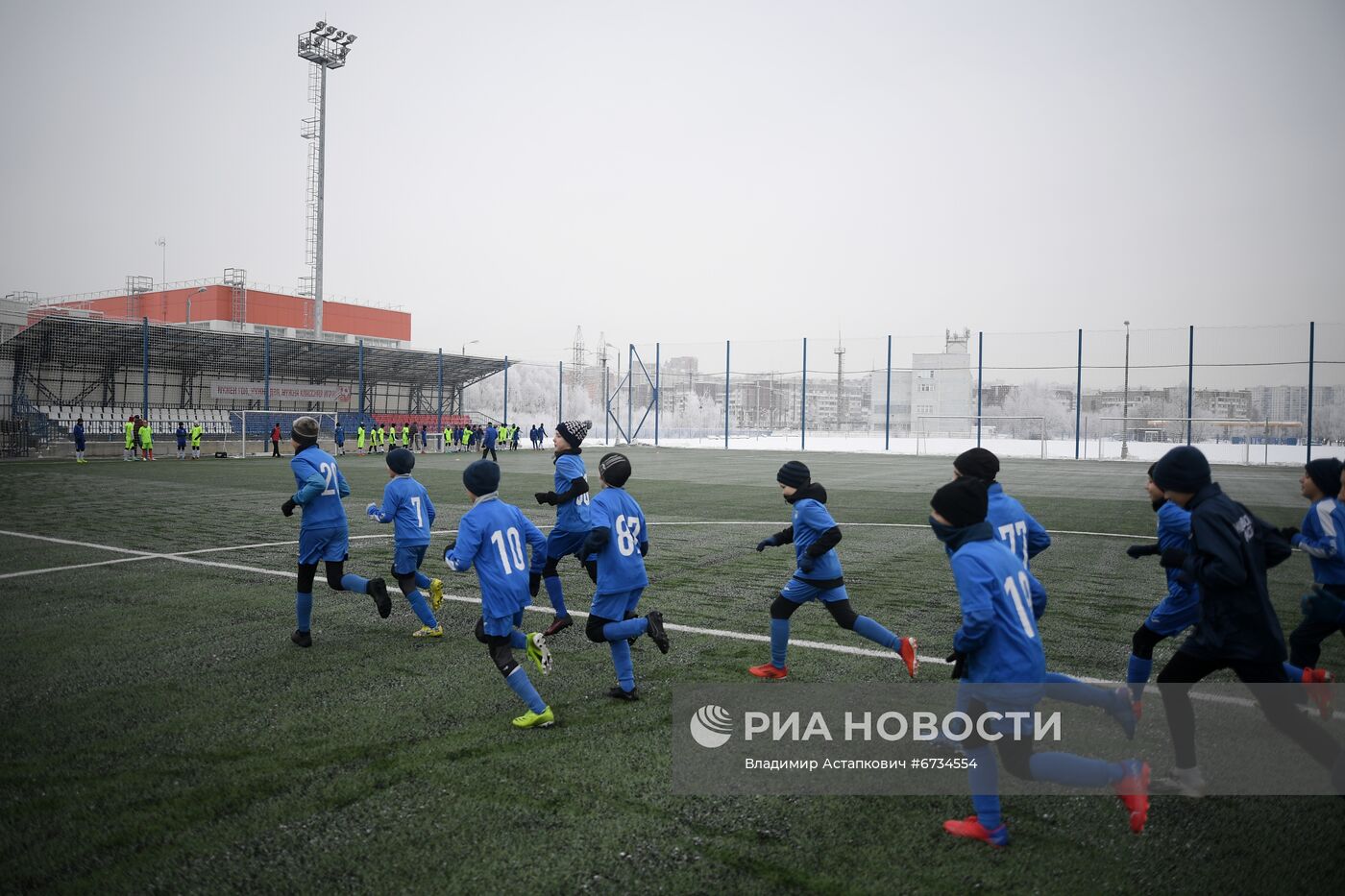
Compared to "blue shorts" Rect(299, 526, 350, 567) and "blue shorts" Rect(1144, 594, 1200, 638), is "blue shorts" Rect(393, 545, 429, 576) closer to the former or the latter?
"blue shorts" Rect(299, 526, 350, 567)

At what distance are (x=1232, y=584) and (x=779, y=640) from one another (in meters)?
2.87

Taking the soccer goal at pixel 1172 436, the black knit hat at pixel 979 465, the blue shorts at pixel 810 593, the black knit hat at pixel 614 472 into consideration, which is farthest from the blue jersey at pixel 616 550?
the soccer goal at pixel 1172 436

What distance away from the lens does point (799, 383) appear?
50.4 m

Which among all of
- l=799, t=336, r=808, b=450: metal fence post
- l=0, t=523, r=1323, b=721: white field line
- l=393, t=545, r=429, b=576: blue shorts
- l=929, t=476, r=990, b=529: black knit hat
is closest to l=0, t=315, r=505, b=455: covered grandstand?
l=799, t=336, r=808, b=450: metal fence post

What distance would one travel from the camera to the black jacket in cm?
382

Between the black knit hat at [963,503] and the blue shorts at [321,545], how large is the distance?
523 cm

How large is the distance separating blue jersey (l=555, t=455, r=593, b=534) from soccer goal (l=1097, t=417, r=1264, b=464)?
37947 mm

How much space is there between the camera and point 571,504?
731cm

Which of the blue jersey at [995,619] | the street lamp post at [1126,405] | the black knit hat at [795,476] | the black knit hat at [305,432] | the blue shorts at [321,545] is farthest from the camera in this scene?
the street lamp post at [1126,405]

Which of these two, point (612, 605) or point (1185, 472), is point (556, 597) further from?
point (1185, 472)

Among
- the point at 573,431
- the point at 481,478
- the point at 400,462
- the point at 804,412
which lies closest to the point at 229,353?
the point at 804,412

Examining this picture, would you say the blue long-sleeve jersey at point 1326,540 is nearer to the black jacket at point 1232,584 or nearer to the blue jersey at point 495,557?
the black jacket at point 1232,584

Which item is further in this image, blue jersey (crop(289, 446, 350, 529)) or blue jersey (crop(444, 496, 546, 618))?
blue jersey (crop(289, 446, 350, 529))

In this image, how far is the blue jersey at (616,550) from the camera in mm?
5379
